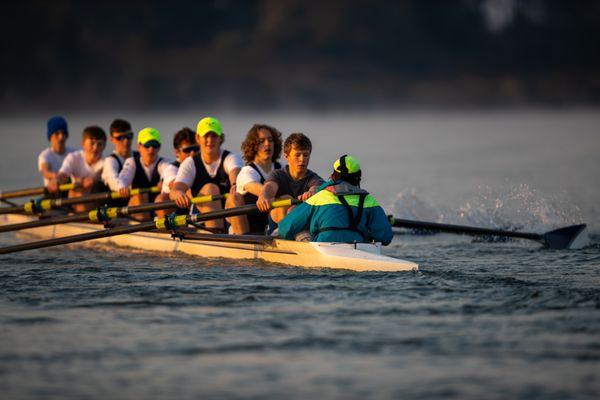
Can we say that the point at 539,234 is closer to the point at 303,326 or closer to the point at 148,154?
the point at 148,154

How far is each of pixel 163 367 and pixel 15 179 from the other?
21863 mm

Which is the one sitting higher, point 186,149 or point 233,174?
point 186,149

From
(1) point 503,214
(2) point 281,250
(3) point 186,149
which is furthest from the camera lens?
(1) point 503,214

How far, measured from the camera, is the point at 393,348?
903 cm

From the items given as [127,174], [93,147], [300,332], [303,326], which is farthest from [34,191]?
[300,332]

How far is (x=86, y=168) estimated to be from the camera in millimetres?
17578

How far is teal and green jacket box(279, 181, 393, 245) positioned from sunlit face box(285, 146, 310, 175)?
2.32 ft

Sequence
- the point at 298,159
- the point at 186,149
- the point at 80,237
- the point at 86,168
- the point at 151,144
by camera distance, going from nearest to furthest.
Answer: the point at 298,159
the point at 80,237
the point at 186,149
the point at 151,144
the point at 86,168

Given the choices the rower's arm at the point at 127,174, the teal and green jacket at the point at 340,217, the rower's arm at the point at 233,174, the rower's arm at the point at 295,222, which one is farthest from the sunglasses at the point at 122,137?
the teal and green jacket at the point at 340,217

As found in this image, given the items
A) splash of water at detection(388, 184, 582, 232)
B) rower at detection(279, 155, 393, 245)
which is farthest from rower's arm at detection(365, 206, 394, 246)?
splash of water at detection(388, 184, 582, 232)

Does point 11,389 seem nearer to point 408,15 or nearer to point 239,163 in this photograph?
point 239,163

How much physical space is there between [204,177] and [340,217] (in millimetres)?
3129

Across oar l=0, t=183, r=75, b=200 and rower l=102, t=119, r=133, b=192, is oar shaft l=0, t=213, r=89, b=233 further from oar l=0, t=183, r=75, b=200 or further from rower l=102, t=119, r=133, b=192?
oar l=0, t=183, r=75, b=200

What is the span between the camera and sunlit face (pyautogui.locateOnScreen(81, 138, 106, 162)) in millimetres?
17297
